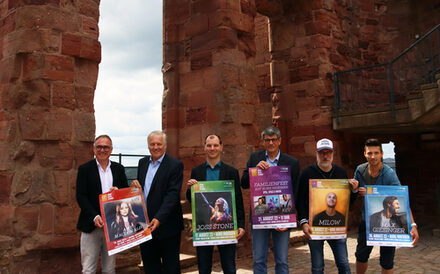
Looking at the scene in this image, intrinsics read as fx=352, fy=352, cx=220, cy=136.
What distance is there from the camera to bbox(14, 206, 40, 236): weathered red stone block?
356cm

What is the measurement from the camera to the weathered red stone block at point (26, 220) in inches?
140

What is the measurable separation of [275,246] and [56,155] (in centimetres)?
245

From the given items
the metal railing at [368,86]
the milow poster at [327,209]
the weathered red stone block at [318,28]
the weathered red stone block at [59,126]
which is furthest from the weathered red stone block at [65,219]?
the weathered red stone block at [318,28]

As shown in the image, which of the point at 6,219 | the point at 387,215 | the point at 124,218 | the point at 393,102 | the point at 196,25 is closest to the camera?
the point at 124,218

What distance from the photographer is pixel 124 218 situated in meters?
2.63

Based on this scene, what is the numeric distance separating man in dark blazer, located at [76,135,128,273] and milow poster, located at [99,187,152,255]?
0.42ft

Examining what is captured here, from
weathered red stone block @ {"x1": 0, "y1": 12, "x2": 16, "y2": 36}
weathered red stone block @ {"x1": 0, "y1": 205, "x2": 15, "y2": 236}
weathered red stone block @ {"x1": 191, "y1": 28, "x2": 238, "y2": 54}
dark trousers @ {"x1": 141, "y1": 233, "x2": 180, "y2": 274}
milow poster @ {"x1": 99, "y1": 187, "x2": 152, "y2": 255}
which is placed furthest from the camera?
weathered red stone block @ {"x1": 191, "y1": 28, "x2": 238, "y2": 54}

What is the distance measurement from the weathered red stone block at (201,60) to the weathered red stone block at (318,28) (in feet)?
11.3

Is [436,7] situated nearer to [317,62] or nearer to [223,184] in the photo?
[317,62]

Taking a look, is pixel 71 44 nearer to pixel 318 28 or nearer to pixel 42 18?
pixel 42 18

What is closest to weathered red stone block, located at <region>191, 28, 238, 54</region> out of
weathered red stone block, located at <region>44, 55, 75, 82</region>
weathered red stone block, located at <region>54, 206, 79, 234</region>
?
weathered red stone block, located at <region>44, 55, 75, 82</region>

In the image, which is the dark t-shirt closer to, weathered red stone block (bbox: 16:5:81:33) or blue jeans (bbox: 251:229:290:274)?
blue jeans (bbox: 251:229:290:274)

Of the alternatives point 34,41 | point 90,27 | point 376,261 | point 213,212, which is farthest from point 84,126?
point 376,261

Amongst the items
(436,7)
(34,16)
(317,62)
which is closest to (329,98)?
(317,62)
